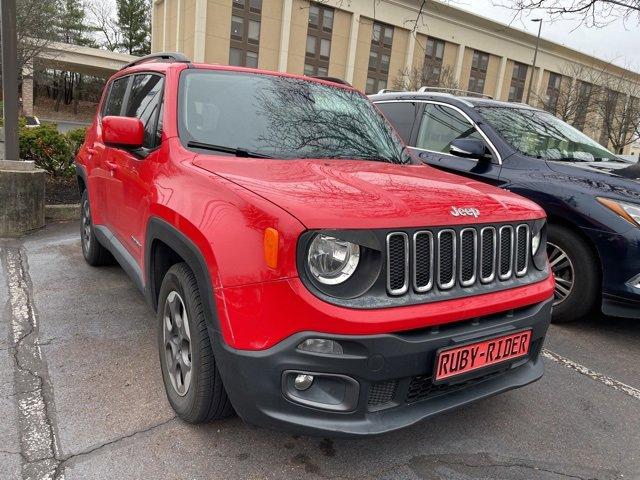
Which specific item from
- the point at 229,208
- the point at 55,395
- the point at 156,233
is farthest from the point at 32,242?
the point at 229,208

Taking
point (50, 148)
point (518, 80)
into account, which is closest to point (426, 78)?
point (518, 80)

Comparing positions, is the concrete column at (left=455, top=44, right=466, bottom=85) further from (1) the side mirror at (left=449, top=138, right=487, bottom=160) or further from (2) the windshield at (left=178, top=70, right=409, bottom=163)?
(2) the windshield at (left=178, top=70, right=409, bottom=163)

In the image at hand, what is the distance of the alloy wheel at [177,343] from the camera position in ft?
7.92

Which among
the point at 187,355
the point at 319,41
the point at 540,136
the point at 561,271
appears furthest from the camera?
the point at 319,41

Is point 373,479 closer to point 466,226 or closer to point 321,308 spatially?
point 321,308

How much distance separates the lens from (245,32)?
39688 mm

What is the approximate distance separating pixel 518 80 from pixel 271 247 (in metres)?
61.1

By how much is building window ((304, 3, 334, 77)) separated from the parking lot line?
41.6m

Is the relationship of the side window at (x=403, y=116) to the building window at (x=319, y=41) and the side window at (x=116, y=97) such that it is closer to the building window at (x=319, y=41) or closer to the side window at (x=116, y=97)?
the side window at (x=116, y=97)

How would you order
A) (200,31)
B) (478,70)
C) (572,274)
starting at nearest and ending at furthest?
(572,274)
(200,31)
(478,70)

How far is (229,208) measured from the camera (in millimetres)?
2059

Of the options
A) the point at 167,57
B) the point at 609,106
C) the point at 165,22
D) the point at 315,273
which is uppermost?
the point at 165,22

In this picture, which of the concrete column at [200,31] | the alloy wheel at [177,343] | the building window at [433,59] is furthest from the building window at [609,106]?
the alloy wheel at [177,343]

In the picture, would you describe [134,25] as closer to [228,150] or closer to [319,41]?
[319,41]
